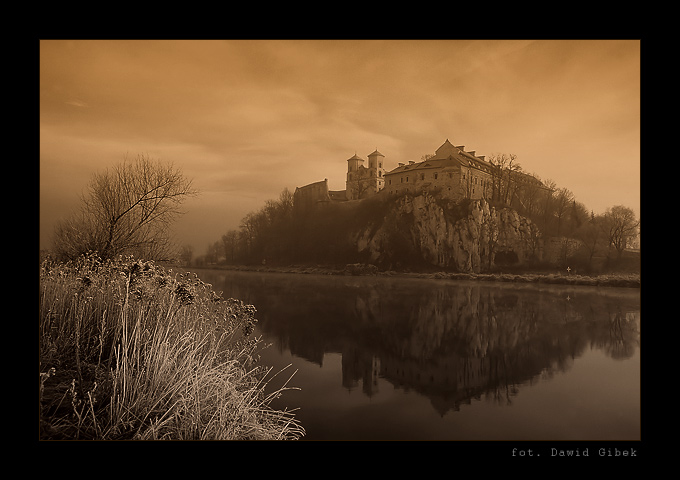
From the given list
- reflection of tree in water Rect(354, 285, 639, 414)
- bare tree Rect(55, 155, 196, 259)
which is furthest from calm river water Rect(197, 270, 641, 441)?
bare tree Rect(55, 155, 196, 259)

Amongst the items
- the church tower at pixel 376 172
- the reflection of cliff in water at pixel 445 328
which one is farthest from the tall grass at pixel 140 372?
the church tower at pixel 376 172

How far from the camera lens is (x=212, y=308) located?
4477mm

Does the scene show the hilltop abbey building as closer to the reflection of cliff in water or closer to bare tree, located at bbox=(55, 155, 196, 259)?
the reflection of cliff in water

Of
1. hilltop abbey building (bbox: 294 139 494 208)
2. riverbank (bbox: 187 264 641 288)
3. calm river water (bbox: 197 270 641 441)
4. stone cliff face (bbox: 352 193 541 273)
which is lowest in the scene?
calm river water (bbox: 197 270 641 441)

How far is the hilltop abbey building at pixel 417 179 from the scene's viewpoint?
14.1ft

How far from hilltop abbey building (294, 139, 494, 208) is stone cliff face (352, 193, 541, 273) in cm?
16

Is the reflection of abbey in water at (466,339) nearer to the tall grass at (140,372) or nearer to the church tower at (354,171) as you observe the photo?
the tall grass at (140,372)

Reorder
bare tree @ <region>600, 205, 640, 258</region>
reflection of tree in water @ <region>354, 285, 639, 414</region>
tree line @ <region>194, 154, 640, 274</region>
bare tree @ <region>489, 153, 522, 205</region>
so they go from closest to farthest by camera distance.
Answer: reflection of tree in water @ <region>354, 285, 639, 414</region>
bare tree @ <region>600, 205, 640, 258</region>
tree line @ <region>194, 154, 640, 274</region>
bare tree @ <region>489, 153, 522, 205</region>

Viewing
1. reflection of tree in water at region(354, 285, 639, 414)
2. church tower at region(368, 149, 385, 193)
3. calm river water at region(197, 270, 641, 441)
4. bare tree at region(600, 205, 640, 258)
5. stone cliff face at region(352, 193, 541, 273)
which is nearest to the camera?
calm river water at region(197, 270, 641, 441)

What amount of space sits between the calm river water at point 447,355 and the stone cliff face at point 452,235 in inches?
13.3

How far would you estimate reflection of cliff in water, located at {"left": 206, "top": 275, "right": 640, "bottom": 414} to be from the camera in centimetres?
373

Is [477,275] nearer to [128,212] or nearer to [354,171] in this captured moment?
[354,171]
